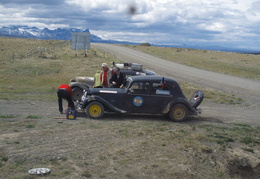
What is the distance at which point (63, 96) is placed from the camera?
1177 centimetres

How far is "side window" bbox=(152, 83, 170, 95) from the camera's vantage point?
11.6 meters

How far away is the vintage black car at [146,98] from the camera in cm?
1148

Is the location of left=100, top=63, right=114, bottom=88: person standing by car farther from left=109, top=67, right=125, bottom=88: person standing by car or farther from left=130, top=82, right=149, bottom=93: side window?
left=130, top=82, right=149, bottom=93: side window

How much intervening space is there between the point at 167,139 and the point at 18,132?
4.25 m

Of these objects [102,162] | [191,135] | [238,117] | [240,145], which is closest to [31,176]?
[102,162]

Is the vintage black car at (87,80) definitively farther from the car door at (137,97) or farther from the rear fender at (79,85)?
the car door at (137,97)

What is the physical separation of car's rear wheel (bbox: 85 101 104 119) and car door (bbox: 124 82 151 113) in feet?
3.00

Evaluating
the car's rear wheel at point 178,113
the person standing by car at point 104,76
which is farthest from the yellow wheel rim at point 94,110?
the car's rear wheel at point 178,113

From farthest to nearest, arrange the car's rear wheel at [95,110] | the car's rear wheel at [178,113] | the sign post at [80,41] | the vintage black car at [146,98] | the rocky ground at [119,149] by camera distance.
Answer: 1. the sign post at [80,41]
2. the car's rear wheel at [178,113]
3. the vintage black car at [146,98]
4. the car's rear wheel at [95,110]
5. the rocky ground at [119,149]

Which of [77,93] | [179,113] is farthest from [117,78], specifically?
[179,113]

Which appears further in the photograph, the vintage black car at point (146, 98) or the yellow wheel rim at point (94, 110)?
the vintage black car at point (146, 98)

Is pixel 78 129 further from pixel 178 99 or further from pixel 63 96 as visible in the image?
pixel 178 99

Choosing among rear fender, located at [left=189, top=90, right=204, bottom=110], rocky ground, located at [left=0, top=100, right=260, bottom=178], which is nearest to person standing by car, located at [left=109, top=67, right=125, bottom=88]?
rocky ground, located at [left=0, top=100, right=260, bottom=178]

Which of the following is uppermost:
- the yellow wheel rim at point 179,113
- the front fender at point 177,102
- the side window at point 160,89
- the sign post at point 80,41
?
the sign post at point 80,41
